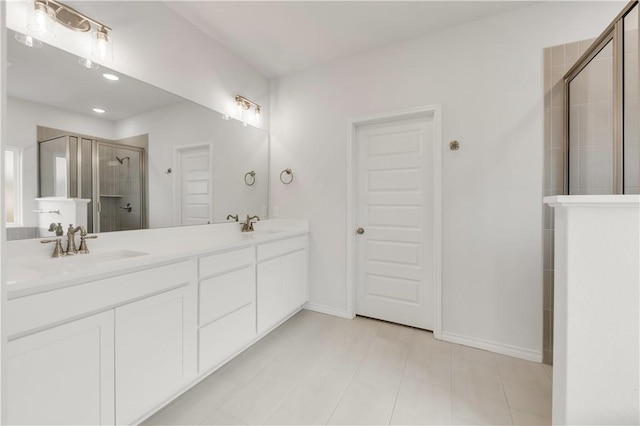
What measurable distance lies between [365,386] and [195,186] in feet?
6.63

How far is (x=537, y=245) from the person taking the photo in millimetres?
2014

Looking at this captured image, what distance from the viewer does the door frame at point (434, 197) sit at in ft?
7.62

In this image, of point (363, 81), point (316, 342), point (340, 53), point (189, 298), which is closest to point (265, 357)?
point (316, 342)

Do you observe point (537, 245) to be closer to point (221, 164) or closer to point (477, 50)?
point (477, 50)

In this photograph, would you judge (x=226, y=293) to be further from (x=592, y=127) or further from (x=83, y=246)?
(x=592, y=127)

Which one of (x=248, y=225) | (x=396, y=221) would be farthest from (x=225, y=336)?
(x=396, y=221)

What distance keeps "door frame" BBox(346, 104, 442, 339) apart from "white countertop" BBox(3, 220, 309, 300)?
0.76 meters

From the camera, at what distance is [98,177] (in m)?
1.73

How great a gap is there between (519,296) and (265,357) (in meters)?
2.03

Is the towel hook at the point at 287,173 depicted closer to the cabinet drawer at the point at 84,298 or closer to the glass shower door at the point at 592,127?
the cabinet drawer at the point at 84,298

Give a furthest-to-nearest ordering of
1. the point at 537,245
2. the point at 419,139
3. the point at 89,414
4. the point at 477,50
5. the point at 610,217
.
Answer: the point at 419,139 < the point at 477,50 < the point at 537,245 < the point at 89,414 < the point at 610,217

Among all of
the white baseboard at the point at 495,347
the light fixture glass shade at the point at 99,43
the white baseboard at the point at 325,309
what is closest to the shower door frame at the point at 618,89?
the white baseboard at the point at 495,347

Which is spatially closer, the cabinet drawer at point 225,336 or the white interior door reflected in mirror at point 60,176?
the white interior door reflected in mirror at point 60,176

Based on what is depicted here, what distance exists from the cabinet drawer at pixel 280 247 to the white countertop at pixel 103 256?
6 cm
